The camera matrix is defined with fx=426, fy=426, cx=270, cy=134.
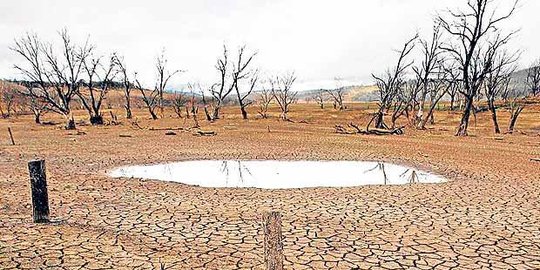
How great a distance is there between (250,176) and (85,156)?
859 cm

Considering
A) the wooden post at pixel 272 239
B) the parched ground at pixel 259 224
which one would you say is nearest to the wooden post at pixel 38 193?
the parched ground at pixel 259 224

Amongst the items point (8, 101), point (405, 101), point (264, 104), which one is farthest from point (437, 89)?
point (8, 101)

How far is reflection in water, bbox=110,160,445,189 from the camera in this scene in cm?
1402

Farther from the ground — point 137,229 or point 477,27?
point 477,27

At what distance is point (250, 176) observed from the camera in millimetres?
15523

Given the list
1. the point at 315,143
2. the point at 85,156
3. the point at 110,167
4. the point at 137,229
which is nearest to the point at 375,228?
the point at 137,229

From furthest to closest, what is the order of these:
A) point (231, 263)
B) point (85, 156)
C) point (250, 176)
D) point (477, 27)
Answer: point (477, 27) < point (85, 156) < point (250, 176) < point (231, 263)

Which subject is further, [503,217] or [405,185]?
[405,185]

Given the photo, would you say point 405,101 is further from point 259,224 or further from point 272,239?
point 272,239

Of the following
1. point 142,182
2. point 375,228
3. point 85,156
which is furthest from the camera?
point 85,156

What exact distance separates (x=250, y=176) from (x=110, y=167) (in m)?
5.50

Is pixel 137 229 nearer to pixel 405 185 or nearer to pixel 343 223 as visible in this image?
pixel 343 223

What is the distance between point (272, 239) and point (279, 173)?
1162 cm

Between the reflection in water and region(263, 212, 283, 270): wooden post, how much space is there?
345 inches
